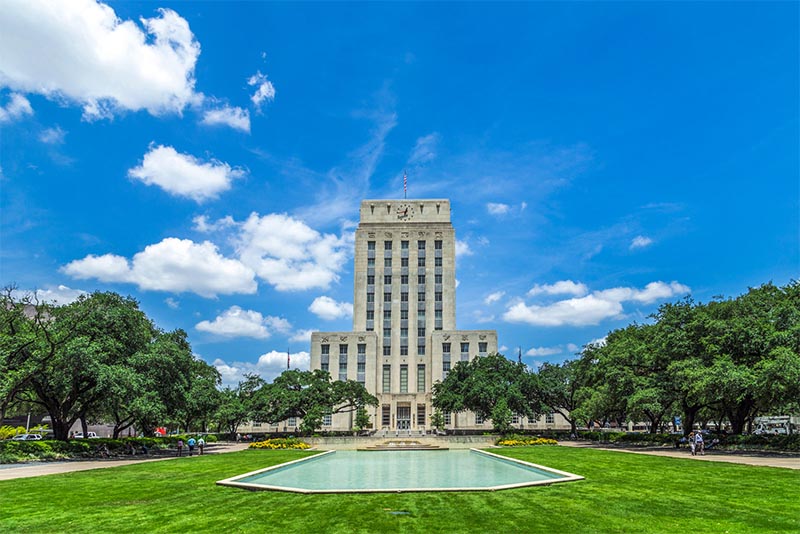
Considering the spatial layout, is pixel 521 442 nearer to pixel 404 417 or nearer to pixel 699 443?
pixel 699 443

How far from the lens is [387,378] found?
3691 inches

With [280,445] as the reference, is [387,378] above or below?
above

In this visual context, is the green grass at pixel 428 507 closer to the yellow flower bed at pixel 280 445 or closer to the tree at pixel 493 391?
the yellow flower bed at pixel 280 445

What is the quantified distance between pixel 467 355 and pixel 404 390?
11.3 m

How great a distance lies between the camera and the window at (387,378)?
93250mm

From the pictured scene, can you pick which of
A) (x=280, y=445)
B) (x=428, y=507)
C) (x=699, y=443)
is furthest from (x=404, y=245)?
(x=428, y=507)

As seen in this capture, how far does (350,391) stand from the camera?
63344 mm

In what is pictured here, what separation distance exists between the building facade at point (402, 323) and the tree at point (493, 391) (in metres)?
25.4

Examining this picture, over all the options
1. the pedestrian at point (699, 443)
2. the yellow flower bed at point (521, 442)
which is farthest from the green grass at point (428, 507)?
the yellow flower bed at point (521, 442)

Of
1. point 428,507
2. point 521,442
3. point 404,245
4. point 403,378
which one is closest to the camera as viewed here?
point 428,507

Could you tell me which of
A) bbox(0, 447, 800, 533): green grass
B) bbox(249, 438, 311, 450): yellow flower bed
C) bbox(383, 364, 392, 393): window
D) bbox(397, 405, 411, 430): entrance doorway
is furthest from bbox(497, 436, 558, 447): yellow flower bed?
bbox(383, 364, 392, 393): window

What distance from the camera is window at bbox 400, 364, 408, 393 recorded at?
93.0 m

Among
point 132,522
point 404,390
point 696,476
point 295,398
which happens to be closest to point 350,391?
point 295,398

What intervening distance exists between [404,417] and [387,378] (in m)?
7.04
